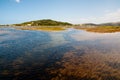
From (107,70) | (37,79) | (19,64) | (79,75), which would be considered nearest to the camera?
(37,79)

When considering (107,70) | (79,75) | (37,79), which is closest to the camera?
(37,79)

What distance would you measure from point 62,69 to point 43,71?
2.21 metres

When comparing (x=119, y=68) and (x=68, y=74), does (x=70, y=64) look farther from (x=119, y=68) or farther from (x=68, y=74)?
(x=119, y=68)

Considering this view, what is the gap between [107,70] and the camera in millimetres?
17531

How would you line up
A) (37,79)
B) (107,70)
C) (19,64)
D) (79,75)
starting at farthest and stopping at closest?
(19,64)
(107,70)
(79,75)
(37,79)

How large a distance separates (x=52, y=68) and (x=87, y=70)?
3.72 meters

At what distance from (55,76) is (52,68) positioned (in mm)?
2632

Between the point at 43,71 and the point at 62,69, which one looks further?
the point at 62,69

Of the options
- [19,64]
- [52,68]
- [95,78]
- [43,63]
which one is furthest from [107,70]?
[19,64]

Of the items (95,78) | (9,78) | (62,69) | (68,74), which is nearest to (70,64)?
(62,69)

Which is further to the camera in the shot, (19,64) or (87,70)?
(19,64)

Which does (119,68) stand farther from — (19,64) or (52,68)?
(19,64)

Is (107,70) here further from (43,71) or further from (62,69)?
(43,71)

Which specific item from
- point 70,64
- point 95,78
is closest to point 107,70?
point 95,78
